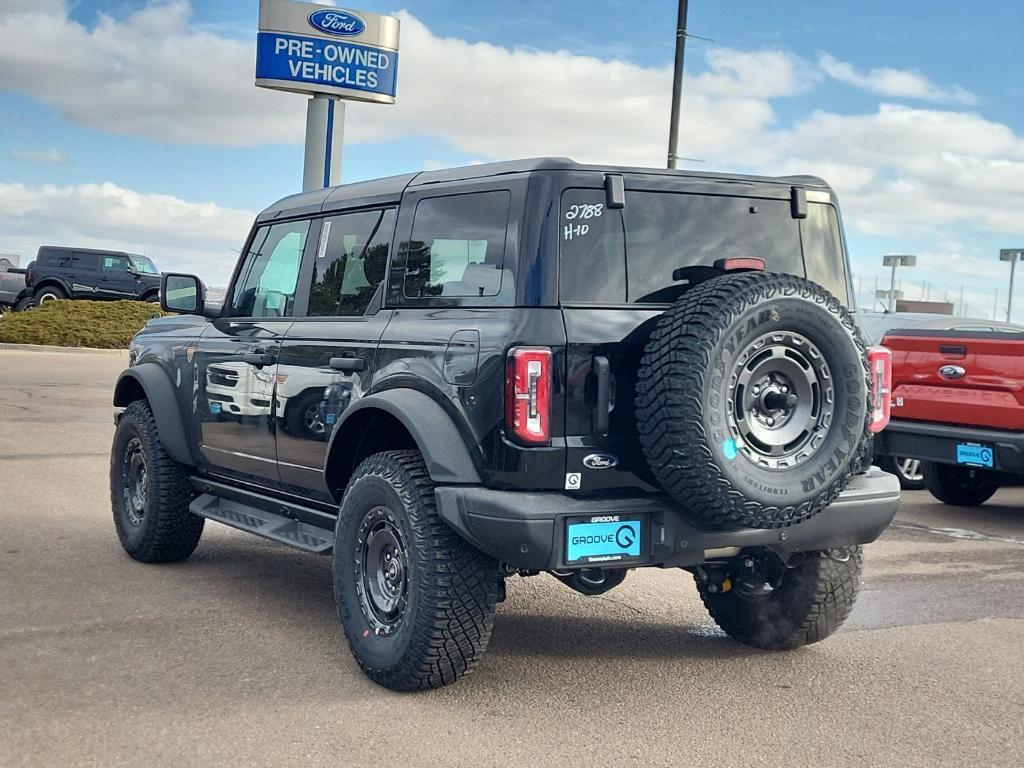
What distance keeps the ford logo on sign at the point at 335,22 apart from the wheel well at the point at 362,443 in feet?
54.0

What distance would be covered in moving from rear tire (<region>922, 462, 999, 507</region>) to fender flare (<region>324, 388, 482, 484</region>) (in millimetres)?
6860

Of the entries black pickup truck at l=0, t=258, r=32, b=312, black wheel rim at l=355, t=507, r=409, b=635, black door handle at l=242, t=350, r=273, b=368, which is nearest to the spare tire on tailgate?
black wheel rim at l=355, t=507, r=409, b=635

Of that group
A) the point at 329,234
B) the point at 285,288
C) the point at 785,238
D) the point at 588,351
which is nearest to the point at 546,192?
the point at 588,351

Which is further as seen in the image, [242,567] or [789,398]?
[242,567]

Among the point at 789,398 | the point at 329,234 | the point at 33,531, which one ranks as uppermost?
the point at 329,234

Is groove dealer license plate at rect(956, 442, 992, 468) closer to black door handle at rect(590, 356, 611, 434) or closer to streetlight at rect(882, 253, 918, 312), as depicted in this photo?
black door handle at rect(590, 356, 611, 434)

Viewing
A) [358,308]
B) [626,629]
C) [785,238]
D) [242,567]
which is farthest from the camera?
[242,567]

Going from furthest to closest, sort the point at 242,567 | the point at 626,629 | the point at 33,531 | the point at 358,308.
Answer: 1. the point at 33,531
2. the point at 242,567
3. the point at 626,629
4. the point at 358,308

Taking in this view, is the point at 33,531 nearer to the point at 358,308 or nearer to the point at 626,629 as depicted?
the point at 358,308

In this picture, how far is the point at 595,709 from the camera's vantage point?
455cm

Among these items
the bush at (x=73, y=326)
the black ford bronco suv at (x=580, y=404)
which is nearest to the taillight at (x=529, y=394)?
the black ford bronco suv at (x=580, y=404)

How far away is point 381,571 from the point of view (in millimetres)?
4891

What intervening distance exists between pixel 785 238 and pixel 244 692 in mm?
2811

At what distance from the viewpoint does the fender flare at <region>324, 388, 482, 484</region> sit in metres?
4.46
